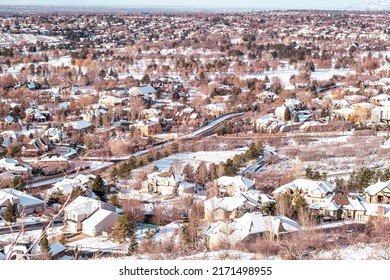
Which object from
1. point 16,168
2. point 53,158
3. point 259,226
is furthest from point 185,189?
point 53,158

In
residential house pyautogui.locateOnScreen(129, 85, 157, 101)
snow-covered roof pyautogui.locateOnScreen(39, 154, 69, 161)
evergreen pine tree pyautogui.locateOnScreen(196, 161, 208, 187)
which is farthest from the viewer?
residential house pyautogui.locateOnScreen(129, 85, 157, 101)

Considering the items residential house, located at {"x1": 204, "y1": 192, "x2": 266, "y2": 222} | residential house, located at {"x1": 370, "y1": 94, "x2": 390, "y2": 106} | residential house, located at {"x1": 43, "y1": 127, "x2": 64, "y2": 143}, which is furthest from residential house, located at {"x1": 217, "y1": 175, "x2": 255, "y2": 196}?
residential house, located at {"x1": 370, "y1": 94, "x2": 390, "y2": 106}

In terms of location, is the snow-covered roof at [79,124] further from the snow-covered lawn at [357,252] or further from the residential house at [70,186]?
the snow-covered lawn at [357,252]

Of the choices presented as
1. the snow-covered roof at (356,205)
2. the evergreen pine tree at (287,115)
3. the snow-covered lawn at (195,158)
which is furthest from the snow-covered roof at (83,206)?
the evergreen pine tree at (287,115)

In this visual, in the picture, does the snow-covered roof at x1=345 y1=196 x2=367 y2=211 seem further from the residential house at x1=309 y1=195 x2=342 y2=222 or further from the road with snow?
the road with snow

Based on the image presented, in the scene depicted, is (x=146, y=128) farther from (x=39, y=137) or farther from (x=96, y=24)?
(x=96, y=24)
